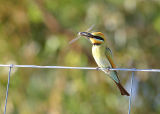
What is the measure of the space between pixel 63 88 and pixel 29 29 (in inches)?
46.7

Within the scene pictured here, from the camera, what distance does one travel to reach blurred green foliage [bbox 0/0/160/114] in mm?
5535

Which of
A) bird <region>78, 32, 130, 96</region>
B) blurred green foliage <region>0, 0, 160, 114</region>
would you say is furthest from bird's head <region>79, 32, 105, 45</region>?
blurred green foliage <region>0, 0, 160, 114</region>

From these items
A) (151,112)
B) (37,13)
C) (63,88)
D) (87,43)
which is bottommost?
(151,112)

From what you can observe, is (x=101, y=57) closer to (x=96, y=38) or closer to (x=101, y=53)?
(x=101, y=53)

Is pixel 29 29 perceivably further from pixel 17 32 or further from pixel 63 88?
pixel 63 88

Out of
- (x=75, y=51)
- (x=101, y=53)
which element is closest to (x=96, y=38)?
(x=101, y=53)

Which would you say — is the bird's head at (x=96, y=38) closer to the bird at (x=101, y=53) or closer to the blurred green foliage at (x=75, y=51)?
the bird at (x=101, y=53)

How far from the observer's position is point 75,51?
566cm

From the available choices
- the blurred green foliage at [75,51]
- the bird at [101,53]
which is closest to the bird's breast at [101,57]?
the bird at [101,53]

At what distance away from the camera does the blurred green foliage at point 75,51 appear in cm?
554

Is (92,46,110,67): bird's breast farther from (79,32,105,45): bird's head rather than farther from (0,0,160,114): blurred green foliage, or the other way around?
(0,0,160,114): blurred green foliage

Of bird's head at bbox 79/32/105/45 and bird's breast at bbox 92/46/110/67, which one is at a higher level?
bird's head at bbox 79/32/105/45

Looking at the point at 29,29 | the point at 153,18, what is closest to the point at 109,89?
the point at 153,18

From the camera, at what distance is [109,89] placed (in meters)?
5.61
